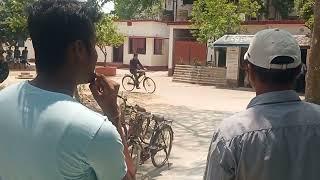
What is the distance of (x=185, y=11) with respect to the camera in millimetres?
29594

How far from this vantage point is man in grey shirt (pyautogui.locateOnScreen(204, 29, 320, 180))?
1.62 m

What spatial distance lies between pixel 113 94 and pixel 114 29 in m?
21.3

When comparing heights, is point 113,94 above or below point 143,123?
above

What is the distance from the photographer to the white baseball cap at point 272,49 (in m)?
1.71

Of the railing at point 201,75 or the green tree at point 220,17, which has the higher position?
the green tree at point 220,17

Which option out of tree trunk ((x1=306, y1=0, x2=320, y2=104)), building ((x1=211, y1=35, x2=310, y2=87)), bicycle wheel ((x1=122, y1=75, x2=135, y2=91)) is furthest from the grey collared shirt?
building ((x1=211, y1=35, x2=310, y2=87))

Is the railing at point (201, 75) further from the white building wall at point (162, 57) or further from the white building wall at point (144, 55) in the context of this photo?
the white building wall at point (162, 57)

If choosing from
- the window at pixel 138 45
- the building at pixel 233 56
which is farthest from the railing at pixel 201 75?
the window at pixel 138 45

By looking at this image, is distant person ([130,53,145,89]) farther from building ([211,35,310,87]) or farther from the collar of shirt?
the collar of shirt

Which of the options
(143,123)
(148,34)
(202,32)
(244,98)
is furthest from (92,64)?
(148,34)

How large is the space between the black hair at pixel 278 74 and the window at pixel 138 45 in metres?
28.9

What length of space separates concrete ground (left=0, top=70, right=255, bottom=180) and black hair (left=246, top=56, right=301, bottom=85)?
4.42 metres

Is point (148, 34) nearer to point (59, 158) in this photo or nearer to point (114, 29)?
point (114, 29)

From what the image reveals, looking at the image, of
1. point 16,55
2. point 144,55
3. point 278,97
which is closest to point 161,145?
point 278,97
